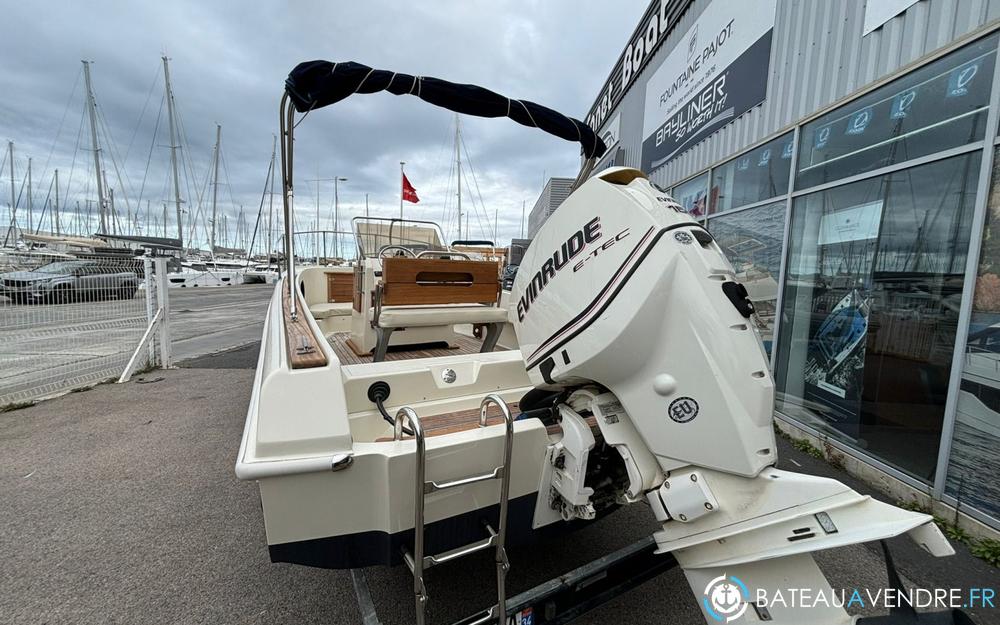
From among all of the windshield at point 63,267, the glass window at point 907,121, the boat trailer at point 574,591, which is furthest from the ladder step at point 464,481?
the windshield at point 63,267

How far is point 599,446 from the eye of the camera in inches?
54.1

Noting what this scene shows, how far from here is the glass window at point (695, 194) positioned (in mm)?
4959

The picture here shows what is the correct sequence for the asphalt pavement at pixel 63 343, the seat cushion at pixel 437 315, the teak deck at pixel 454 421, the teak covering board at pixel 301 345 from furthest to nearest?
the asphalt pavement at pixel 63 343 < the seat cushion at pixel 437 315 < the teak deck at pixel 454 421 < the teak covering board at pixel 301 345

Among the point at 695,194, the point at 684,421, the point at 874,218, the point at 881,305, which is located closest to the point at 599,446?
the point at 684,421

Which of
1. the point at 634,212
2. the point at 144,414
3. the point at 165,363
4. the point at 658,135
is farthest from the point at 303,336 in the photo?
the point at 658,135

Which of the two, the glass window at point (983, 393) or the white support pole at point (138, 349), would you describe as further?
the white support pole at point (138, 349)

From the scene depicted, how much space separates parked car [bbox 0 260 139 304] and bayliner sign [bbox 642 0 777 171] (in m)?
7.02

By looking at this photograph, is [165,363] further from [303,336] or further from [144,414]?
[303,336]

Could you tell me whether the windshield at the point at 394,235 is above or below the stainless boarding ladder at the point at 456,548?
above

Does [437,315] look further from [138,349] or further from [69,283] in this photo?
[138,349]

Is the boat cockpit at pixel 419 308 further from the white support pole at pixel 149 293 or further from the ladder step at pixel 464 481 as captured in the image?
the white support pole at pixel 149 293

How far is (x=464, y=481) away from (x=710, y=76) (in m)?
5.47

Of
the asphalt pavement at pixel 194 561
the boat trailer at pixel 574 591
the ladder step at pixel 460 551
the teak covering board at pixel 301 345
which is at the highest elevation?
the teak covering board at pixel 301 345

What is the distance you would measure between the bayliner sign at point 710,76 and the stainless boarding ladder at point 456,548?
4.53 m
